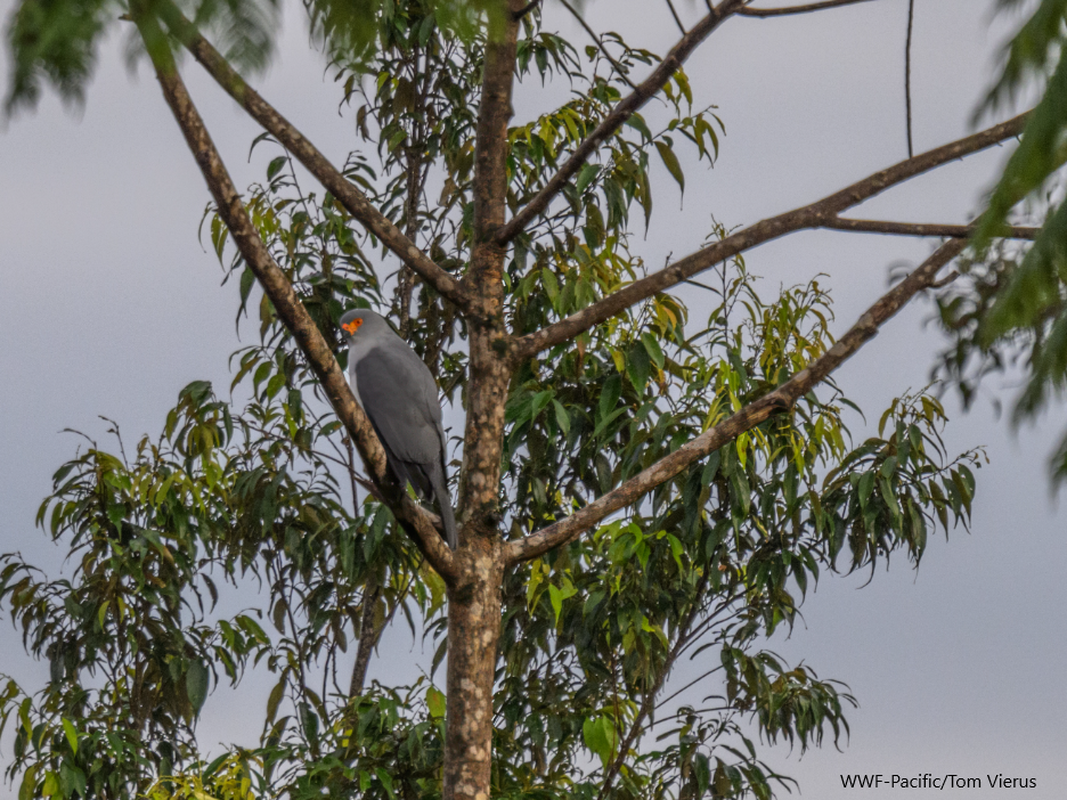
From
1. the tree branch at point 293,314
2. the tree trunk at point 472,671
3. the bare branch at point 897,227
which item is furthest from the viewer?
the bare branch at point 897,227

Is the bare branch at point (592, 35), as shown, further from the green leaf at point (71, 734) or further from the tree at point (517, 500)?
the green leaf at point (71, 734)

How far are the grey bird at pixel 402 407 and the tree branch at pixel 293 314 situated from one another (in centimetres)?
15

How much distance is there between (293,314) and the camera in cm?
218

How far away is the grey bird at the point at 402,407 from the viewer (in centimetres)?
288

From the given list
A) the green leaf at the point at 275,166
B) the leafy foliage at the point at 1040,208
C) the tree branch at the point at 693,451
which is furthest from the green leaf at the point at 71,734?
the leafy foliage at the point at 1040,208

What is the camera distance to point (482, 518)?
262 cm

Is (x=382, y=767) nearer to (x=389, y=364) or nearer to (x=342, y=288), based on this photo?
(x=389, y=364)

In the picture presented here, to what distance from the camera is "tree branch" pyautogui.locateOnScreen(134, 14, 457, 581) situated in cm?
202

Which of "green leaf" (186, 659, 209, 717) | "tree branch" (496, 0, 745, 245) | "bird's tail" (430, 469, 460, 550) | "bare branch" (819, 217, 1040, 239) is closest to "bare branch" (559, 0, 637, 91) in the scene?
"tree branch" (496, 0, 745, 245)

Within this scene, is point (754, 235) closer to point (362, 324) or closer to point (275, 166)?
point (362, 324)

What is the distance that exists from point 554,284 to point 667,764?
5.04ft

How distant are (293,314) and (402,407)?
0.85 meters

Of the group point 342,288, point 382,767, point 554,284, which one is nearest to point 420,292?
point 342,288

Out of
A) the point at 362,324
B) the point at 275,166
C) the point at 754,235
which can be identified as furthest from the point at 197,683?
the point at 754,235
